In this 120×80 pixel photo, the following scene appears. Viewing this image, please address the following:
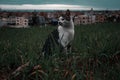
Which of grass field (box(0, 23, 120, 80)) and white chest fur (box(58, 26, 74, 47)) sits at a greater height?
white chest fur (box(58, 26, 74, 47))

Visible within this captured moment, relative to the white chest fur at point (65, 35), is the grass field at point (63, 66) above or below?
below

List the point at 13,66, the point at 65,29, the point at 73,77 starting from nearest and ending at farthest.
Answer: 1. the point at 73,77
2. the point at 13,66
3. the point at 65,29

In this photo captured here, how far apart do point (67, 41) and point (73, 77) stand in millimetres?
2991

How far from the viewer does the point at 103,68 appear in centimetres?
474

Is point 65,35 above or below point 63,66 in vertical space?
above

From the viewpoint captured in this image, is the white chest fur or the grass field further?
the white chest fur

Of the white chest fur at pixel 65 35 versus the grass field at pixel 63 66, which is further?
the white chest fur at pixel 65 35

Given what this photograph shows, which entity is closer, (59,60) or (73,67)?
(73,67)

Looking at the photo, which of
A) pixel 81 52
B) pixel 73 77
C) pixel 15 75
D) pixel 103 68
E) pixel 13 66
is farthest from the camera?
pixel 81 52

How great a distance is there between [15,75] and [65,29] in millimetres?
3101

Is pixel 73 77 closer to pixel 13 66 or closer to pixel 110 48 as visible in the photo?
pixel 13 66

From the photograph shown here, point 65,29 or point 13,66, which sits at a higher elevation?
point 65,29

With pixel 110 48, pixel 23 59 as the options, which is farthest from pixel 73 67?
pixel 110 48

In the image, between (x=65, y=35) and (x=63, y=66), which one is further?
(x=65, y=35)
